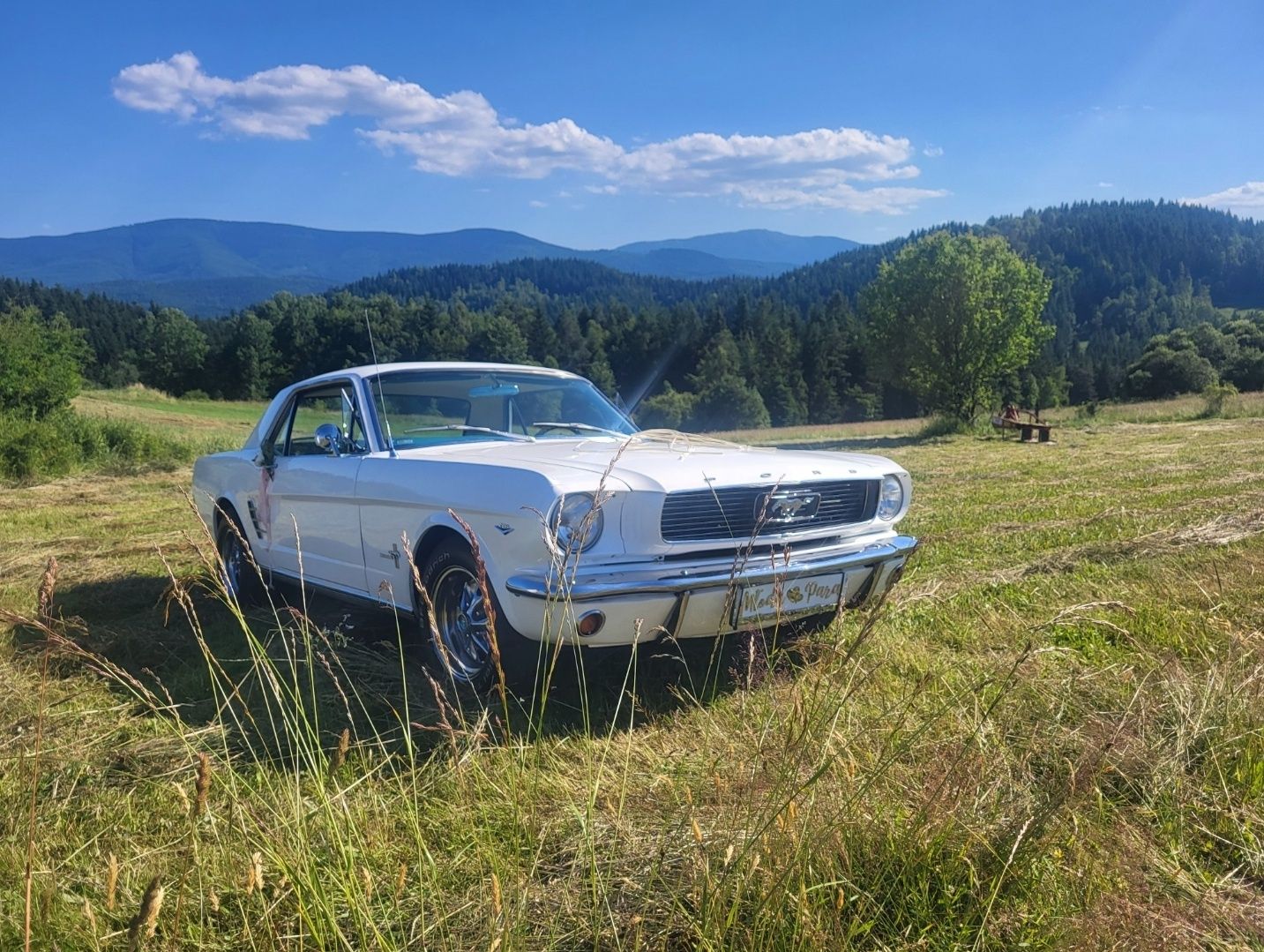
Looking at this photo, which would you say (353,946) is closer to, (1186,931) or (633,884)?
(633,884)

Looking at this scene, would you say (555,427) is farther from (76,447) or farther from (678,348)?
(678,348)

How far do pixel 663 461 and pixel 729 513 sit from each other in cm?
33

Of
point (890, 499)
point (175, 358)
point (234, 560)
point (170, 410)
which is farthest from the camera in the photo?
point (175, 358)

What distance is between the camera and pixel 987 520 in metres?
7.98

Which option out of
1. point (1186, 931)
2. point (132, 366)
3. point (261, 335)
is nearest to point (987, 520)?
point (1186, 931)

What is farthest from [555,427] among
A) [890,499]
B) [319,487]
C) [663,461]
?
[890,499]

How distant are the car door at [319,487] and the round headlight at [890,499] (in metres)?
2.51

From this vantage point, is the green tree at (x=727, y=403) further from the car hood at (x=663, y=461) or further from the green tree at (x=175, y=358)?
the car hood at (x=663, y=461)

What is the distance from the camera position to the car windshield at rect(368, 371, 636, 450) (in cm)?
454

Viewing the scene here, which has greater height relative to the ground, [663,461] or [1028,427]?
[663,461]

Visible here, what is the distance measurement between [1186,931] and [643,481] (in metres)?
2.00

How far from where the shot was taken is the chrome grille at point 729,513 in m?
3.28

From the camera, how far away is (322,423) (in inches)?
191

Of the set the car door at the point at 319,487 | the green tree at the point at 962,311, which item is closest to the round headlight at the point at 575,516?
the car door at the point at 319,487
